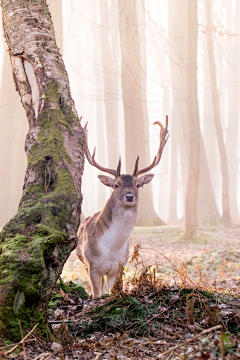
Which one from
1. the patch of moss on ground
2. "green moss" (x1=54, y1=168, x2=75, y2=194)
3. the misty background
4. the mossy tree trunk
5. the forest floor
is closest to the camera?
the mossy tree trunk

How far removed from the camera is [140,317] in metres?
3.54

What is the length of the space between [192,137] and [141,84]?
767 centimetres

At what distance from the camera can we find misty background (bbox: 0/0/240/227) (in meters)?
17.3

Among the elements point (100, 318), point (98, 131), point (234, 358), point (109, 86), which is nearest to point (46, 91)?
point (100, 318)

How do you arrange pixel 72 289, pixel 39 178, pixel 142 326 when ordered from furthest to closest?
pixel 72 289
pixel 39 178
pixel 142 326

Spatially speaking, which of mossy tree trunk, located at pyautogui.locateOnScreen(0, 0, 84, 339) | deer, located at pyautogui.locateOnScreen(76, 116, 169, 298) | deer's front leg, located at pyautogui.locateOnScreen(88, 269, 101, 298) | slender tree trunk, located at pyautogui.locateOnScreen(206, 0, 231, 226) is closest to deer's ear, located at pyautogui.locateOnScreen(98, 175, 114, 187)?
deer, located at pyautogui.locateOnScreen(76, 116, 169, 298)

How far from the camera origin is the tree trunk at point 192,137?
44.9 feet

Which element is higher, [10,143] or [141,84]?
[141,84]

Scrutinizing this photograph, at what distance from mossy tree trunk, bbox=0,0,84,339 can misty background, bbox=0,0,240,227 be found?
4369 millimetres

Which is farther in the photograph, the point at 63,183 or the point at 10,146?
the point at 10,146

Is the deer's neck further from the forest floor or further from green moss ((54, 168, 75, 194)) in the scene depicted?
green moss ((54, 168, 75, 194))

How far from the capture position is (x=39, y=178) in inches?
152

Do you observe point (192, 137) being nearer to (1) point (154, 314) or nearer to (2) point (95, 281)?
(2) point (95, 281)

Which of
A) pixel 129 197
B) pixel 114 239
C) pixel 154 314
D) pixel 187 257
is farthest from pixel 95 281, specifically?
pixel 187 257
